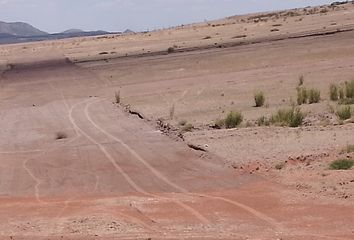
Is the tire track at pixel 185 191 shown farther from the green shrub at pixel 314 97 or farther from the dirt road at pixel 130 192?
the green shrub at pixel 314 97

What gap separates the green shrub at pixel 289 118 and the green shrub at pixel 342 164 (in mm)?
6763

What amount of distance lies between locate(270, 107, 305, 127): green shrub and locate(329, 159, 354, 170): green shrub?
6763mm

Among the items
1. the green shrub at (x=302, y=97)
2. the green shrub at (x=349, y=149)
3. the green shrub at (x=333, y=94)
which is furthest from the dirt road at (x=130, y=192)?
the green shrub at (x=333, y=94)

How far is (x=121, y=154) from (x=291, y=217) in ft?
29.8

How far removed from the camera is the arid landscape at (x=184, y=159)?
12852 millimetres

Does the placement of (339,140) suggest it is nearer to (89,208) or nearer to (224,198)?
(224,198)

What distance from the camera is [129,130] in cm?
2612

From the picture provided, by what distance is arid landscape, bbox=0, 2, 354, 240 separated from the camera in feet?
42.2

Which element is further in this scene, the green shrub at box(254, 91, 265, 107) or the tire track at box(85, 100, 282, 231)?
the green shrub at box(254, 91, 265, 107)

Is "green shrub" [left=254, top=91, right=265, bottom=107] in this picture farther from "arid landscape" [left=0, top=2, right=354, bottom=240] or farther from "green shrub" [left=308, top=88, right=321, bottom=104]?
"green shrub" [left=308, top=88, right=321, bottom=104]

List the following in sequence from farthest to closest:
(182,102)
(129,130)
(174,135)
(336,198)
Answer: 1. (182,102)
2. (129,130)
3. (174,135)
4. (336,198)

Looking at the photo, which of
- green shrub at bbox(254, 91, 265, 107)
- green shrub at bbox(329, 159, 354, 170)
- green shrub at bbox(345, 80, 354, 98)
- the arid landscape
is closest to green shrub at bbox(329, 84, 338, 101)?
the arid landscape

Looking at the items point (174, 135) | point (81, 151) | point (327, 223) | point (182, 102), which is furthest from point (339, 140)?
point (182, 102)

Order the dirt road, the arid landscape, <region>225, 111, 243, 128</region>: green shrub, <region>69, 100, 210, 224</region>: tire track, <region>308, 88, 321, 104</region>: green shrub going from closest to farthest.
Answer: the dirt road → the arid landscape → <region>69, 100, 210, 224</region>: tire track → <region>225, 111, 243, 128</region>: green shrub → <region>308, 88, 321, 104</region>: green shrub
